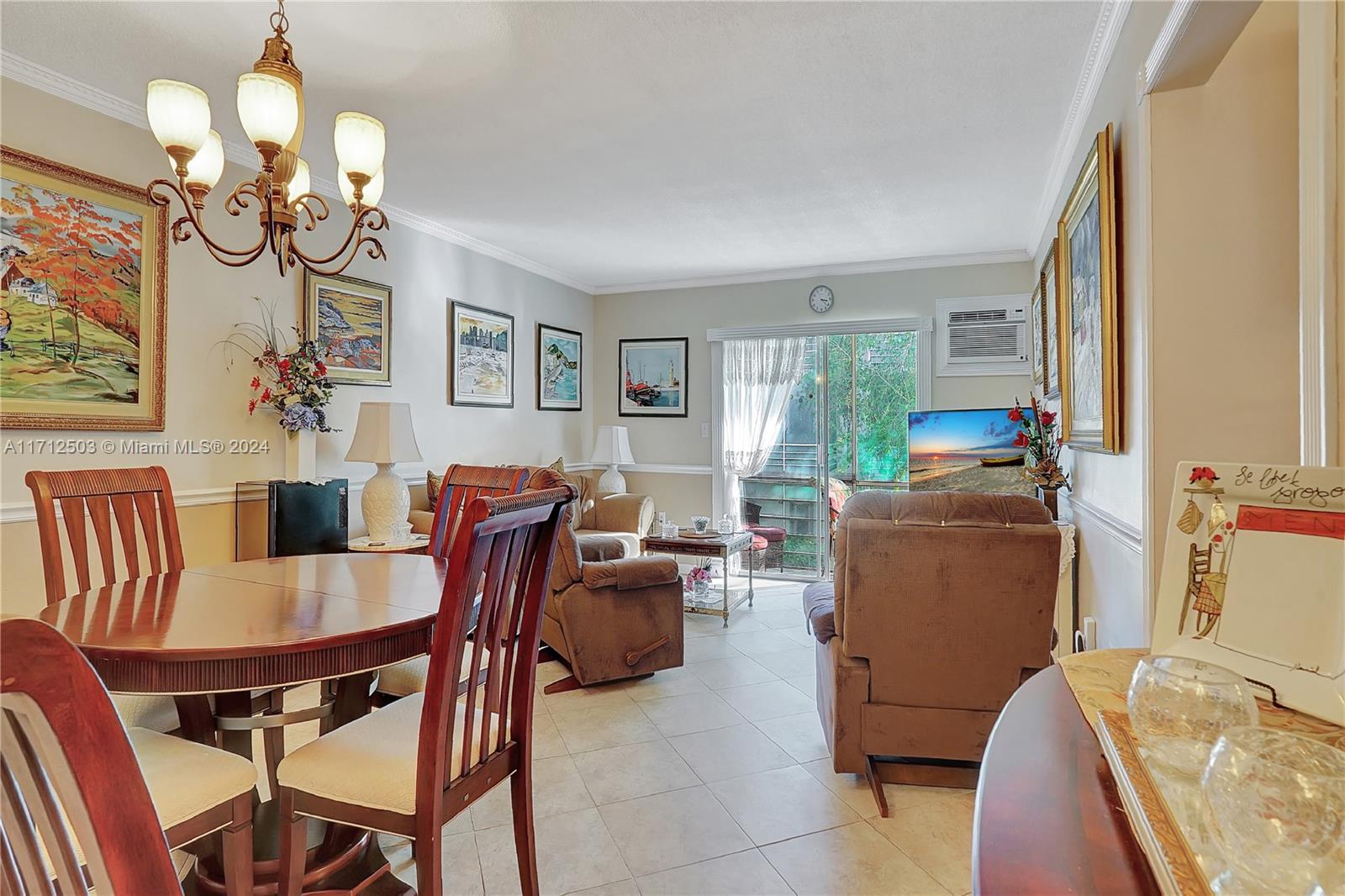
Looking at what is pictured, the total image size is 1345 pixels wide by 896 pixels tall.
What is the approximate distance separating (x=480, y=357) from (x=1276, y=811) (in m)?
5.19

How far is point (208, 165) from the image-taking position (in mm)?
2102

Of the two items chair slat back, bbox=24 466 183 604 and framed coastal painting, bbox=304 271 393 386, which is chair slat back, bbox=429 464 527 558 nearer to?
chair slat back, bbox=24 466 183 604

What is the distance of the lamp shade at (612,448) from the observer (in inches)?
244

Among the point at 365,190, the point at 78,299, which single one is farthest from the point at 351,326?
the point at 365,190

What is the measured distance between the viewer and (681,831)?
7.08ft

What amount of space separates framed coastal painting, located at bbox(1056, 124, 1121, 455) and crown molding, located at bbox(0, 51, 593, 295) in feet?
11.9

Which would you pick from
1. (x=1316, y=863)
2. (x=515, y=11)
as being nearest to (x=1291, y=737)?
(x=1316, y=863)

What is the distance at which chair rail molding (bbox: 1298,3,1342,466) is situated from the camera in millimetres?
938

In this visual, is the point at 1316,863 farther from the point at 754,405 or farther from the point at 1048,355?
the point at 754,405

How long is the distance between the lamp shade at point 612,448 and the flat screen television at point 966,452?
2603 mm

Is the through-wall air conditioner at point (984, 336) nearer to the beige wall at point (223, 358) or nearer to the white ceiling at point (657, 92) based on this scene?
the white ceiling at point (657, 92)

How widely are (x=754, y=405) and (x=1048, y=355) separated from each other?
2.60 meters

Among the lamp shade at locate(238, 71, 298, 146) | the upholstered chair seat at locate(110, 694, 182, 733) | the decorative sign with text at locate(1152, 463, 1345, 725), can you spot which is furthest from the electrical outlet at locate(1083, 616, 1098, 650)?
the lamp shade at locate(238, 71, 298, 146)

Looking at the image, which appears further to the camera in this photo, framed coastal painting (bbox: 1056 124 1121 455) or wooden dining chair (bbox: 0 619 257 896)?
framed coastal painting (bbox: 1056 124 1121 455)
